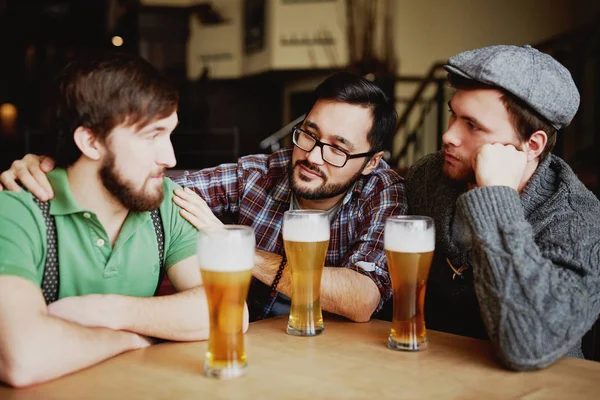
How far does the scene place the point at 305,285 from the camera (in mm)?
1559

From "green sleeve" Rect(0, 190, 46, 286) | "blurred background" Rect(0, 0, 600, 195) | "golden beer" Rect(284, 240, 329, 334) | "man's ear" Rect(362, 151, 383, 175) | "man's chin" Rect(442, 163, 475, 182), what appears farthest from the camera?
"blurred background" Rect(0, 0, 600, 195)

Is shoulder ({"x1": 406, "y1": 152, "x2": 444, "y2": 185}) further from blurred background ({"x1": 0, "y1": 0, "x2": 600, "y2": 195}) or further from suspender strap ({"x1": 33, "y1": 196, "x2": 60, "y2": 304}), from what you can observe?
blurred background ({"x1": 0, "y1": 0, "x2": 600, "y2": 195})

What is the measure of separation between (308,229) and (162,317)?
1.27ft

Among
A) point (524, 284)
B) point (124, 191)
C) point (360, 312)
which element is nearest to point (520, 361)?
point (524, 284)

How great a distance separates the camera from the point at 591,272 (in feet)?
5.14

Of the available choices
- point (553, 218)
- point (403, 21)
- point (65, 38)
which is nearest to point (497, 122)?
point (553, 218)

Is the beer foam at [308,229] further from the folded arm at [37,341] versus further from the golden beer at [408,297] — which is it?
the folded arm at [37,341]

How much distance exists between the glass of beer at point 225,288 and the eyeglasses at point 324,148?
3.24 ft

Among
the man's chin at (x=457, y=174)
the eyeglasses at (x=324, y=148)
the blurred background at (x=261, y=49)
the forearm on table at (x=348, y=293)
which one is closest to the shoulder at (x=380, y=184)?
the eyeglasses at (x=324, y=148)

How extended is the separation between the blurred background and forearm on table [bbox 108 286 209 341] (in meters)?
4.66

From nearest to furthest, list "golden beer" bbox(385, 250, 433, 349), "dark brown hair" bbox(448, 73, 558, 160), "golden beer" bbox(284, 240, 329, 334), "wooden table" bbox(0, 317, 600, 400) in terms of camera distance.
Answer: "wooden table" bbox(0, 317, 600, 400)
"golden beer" bbox(385, 250, 433, 349)
"golden beer" bbox(284, 240, 329, 334)
"dark brown hair" bbox(448, 73, 558, 160)

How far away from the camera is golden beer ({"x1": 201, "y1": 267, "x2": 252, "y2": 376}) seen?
1.22 meters

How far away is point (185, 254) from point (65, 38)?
11.6 meters

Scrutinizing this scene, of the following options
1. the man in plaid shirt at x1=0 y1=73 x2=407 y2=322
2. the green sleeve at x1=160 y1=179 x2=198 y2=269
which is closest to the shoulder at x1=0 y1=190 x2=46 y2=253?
the green sleeve at x1=160 y1=179 x2=198 y2=269
